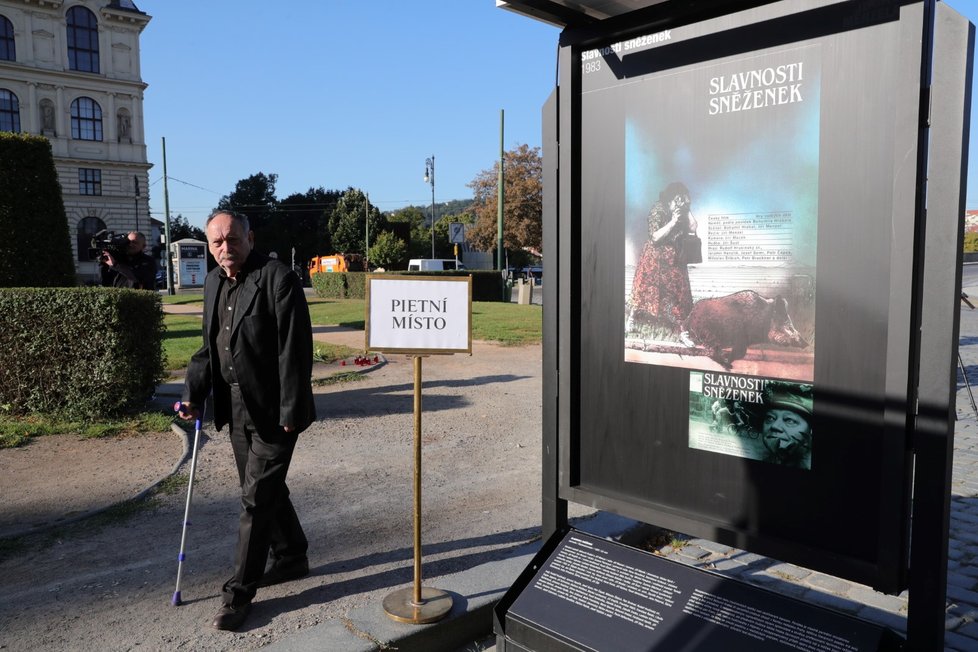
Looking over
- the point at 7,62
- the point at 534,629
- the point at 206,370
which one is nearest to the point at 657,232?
the point at 534,629

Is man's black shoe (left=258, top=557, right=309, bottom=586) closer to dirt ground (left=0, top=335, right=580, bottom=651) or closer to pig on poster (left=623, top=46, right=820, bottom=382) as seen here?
dirt ground (left=0, top=335, right=580, bottom=651)

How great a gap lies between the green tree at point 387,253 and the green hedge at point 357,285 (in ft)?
64.1

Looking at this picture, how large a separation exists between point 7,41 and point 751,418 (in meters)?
67.2

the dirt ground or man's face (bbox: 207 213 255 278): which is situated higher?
man's face (bbox: 207 213 255 278)

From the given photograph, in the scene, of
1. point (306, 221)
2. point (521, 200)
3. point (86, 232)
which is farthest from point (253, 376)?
point (306, 221)

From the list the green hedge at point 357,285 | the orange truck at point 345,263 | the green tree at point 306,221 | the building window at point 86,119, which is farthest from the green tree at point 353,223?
the green hedge at point 357,285

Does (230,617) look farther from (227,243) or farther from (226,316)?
(227,243)

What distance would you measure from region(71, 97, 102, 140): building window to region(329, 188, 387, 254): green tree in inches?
995

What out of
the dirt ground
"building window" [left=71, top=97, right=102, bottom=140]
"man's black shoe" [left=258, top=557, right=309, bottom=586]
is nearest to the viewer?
the dirt ground

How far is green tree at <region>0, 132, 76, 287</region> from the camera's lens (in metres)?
8.85

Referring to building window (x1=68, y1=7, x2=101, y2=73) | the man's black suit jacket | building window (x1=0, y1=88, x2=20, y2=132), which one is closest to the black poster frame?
the man's black suit jacket

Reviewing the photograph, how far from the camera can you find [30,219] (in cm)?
905

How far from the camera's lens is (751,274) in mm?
2754

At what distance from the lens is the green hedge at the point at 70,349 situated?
716cm
